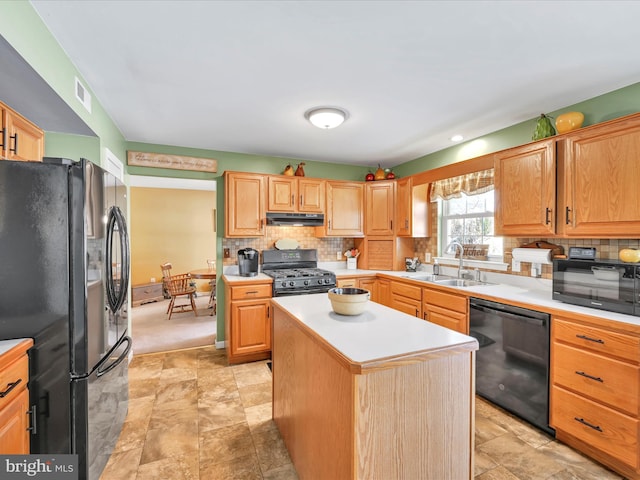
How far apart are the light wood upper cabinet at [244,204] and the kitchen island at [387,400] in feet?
7.42

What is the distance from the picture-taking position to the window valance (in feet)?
10.7

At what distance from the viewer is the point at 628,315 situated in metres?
1.86

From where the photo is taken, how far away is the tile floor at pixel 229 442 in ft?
5.89

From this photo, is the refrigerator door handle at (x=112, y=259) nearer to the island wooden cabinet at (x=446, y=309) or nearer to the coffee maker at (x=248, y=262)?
the coffee maker at (x=248, y=262)

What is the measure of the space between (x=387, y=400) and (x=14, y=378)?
158 centimetres

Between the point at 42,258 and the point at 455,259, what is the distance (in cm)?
370

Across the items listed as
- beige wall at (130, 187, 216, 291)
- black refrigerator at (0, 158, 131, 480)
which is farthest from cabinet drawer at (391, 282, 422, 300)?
beige wall at (130, 187, 216, 291)

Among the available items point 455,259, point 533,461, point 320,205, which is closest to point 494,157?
point 455,259

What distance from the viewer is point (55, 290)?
152 centimetres

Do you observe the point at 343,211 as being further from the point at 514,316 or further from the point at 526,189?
the point at 514,316

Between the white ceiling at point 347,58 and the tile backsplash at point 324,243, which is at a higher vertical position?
the white ceiling at point 347,58

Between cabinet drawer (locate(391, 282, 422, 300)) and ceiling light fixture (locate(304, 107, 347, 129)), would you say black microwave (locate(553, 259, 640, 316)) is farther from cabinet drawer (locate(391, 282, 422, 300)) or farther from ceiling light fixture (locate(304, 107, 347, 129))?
ceiling light fixture (locate(304, 107, 347, 129))

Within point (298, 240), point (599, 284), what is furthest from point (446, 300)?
point (298, 240)

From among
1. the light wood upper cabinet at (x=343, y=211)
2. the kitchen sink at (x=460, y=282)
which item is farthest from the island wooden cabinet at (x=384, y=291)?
the light wood upper cabinet at (x=343, y=211)
